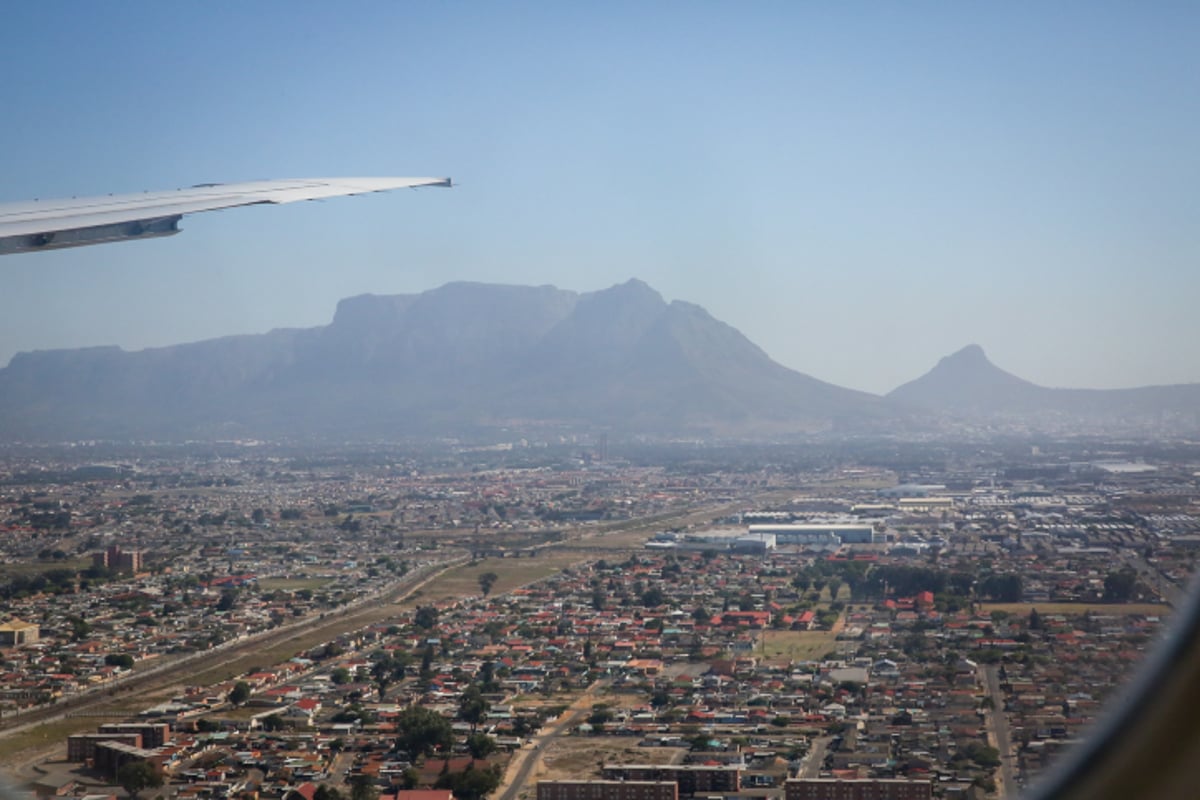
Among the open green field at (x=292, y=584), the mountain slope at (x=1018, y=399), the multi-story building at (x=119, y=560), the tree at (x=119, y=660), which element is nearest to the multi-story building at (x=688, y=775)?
the tree at (x=119, y=660)

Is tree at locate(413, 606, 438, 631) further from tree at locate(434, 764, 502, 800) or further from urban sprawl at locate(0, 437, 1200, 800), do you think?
tree at locate(434, 764, 502, 800)

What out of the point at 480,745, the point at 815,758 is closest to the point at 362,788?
the point at 480,745

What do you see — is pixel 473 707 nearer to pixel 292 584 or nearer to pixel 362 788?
pixel 362 788

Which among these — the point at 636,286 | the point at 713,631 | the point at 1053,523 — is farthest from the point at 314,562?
the point at 636,286

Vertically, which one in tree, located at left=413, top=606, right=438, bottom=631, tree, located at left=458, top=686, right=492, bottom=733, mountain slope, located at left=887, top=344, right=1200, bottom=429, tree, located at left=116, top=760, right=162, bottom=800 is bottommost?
tree, located at left=413, top=606, right=438, bottom=631

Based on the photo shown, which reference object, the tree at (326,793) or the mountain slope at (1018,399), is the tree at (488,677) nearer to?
the tree at (326,793)

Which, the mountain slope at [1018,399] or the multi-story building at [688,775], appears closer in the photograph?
the multi-story building at [688,775]

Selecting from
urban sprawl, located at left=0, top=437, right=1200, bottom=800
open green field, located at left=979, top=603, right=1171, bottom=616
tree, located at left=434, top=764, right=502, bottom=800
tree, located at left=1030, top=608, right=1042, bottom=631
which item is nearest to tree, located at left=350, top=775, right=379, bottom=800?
urban sprawl, located at left=0, top=437, right=1200, bottom=800
